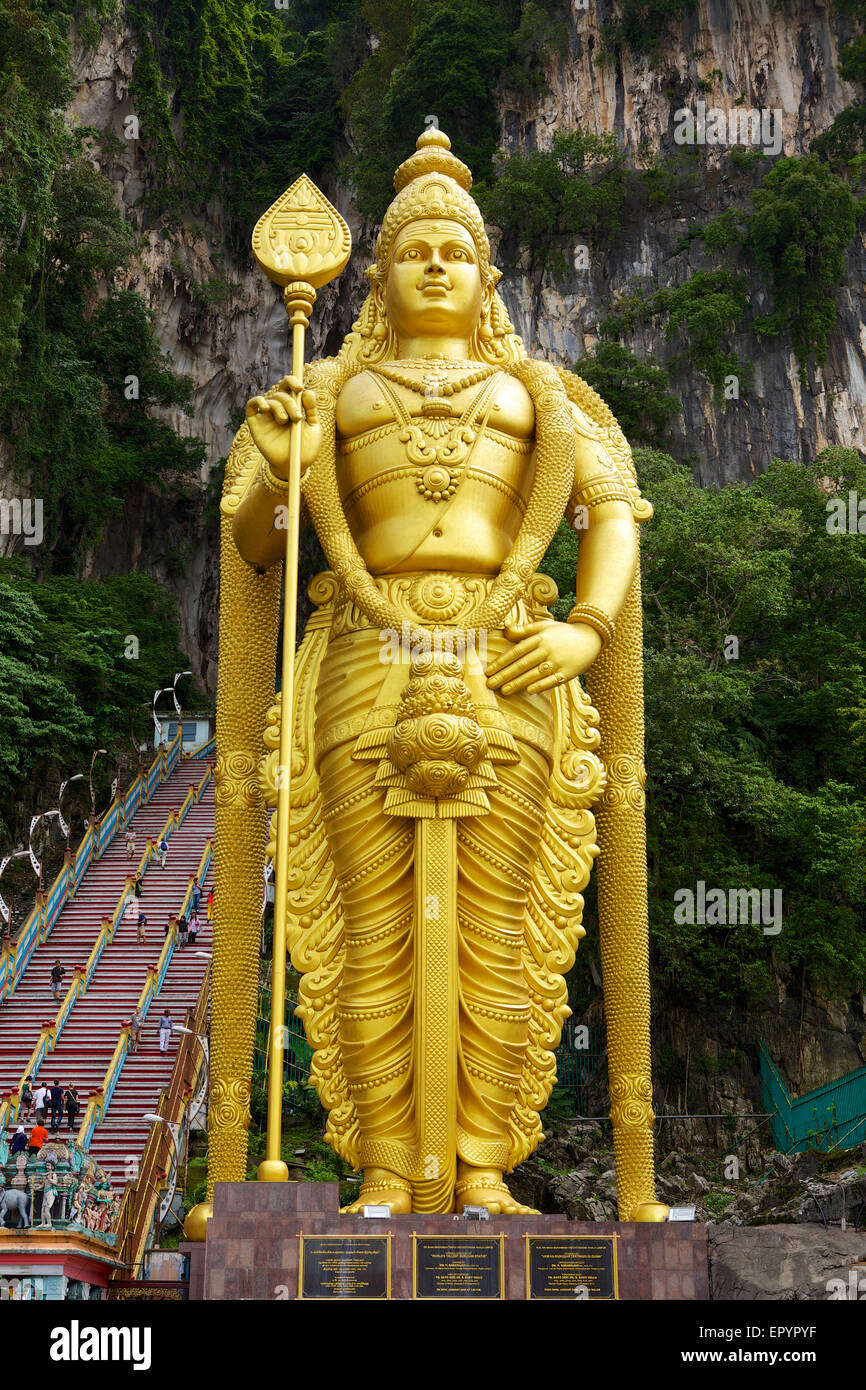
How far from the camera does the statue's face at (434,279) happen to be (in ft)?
24.2

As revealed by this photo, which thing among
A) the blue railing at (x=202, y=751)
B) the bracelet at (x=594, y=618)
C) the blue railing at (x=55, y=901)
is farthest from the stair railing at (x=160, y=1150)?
the blue railing at (x=202, y=751)

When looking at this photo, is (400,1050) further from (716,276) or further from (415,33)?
(415,33)

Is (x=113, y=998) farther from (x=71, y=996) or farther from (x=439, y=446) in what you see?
(x=439, y=446)

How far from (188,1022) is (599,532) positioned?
24.3 ft

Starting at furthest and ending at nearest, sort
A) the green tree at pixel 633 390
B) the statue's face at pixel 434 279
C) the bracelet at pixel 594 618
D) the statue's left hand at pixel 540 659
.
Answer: the green tree at pixel 633 390 < the statue's face at pixel 434 279 < the bracelet at pixel 594 618 < the statue's left hand at pixel 540 659

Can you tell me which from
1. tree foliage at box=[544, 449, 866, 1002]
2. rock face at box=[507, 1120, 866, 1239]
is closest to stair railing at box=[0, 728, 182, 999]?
rock face at box=[507, 1120, 866, 1239]

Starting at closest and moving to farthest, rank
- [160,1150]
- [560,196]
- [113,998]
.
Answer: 1. [160,1150]
2. [113,998]
3. [560,196]

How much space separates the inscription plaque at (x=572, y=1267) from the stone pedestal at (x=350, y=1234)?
31mm

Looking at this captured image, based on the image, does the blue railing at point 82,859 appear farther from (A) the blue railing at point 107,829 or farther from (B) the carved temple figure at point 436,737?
(B) the carved temple figure at point 436,737

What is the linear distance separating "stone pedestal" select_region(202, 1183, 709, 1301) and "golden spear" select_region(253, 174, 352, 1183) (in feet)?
0.43

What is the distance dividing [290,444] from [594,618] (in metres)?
1.60

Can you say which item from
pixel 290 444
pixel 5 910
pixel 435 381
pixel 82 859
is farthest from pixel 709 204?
pixel 290 444

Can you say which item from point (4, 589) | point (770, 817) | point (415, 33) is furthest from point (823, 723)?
point (415, 33)

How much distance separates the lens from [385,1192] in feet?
20.3
